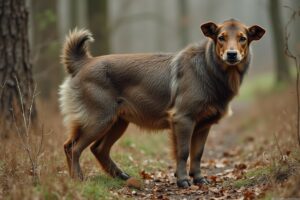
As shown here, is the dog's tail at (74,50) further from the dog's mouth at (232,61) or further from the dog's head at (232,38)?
the dog's mouth at (232,61)

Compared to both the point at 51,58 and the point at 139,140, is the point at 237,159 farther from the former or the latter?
the point at 51,58

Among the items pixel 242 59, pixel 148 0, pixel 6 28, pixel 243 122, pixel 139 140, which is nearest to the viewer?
pixel 242 59

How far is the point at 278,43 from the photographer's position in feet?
61.1

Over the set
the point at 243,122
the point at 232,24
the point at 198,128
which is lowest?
the point at 243,122

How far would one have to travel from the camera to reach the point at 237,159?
31.4 ft

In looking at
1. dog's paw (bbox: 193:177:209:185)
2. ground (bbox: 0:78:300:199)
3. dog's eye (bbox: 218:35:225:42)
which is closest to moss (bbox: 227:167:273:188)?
ground (bbox: 0:78:300:199)

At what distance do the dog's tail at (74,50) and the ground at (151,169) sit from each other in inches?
39.0

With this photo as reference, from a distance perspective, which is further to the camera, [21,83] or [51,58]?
[51,58]

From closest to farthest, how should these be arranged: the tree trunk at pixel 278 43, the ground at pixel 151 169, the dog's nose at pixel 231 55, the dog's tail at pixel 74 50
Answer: the ground at pixel 151 169 → the dog's nose at pixel 231 55 → the dog's tail at pixel 74 50 → the tree trunk at pixel 278 43

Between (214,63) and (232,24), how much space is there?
1.93 ft

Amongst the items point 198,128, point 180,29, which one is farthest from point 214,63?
point 180,29

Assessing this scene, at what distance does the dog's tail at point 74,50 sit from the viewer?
7.32 metres

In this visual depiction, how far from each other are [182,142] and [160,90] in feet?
2.74

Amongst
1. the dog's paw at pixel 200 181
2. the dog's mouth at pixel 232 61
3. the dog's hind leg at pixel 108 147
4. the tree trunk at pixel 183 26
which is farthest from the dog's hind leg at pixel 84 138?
the tree trunk at pixel 183 26
